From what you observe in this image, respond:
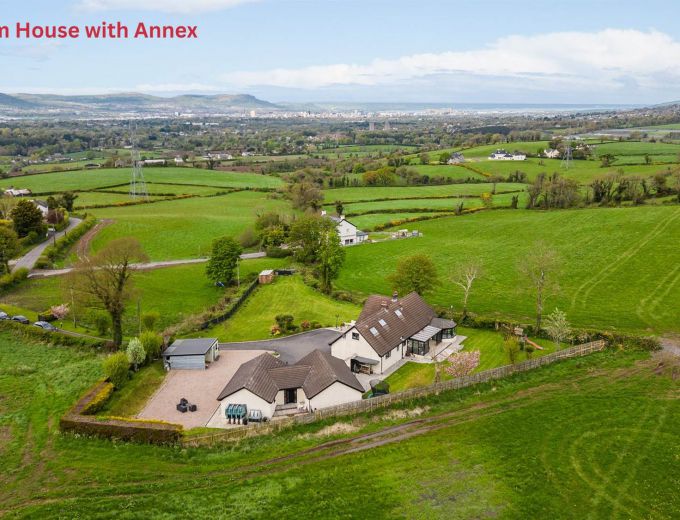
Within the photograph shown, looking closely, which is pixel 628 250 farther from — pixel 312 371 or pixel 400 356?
pixel 312 371

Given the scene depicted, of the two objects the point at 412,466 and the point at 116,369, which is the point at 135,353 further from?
the point at 412,466

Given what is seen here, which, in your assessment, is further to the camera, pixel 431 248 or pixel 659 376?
pixel 431 248

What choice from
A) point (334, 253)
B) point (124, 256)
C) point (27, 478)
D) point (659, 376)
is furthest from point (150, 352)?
point (659, 376)

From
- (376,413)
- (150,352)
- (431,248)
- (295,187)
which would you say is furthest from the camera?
(295,187)

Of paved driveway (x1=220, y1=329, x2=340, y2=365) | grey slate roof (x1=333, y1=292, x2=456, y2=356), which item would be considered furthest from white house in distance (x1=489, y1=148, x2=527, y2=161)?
paved driveway (x1=220, y1=329, x2=340, y2=365)

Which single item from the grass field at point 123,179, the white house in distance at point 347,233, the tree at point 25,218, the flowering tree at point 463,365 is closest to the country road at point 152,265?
the white house in distance at point 347,233

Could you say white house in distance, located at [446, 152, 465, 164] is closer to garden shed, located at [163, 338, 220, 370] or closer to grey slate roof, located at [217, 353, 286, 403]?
garden shed, located at [163, 338, 220, 370]
